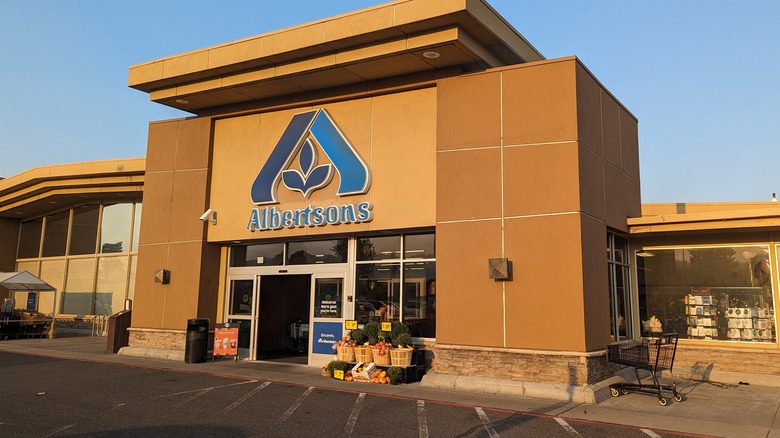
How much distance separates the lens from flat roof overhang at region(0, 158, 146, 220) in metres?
22.1

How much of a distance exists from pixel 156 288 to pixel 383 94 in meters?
8.69

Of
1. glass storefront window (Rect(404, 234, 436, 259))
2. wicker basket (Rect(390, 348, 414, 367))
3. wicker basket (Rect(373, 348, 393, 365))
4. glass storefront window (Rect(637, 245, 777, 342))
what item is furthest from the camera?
glass storefront window (Rect(404, 234, 436, 259))

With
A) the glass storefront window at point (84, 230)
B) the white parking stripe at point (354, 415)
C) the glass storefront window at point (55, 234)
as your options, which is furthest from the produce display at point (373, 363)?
the glass storefront window at point (55, 234)

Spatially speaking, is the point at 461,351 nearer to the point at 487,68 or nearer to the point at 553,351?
the point at 553,351

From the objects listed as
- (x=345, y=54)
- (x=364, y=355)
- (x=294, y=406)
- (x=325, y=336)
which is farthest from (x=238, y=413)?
(x=345, y=54)

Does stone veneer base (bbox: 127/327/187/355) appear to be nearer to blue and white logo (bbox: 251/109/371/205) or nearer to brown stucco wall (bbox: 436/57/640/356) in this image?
blue and white logo (bbox: 251/109/371/205)

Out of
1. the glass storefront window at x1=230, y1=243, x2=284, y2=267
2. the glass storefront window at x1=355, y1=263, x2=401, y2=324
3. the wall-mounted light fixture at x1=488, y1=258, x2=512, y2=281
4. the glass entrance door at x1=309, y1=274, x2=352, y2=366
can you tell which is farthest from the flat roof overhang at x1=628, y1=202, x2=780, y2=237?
the glass storefront window at x1=230, y1=243, x2=284, y2=267

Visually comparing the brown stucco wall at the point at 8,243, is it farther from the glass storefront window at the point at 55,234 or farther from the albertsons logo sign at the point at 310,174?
the albertsons logo sign at the point at 310,174

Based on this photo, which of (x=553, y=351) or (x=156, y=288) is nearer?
(x=553, y=351)

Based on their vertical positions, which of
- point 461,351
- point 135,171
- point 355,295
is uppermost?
point 135,171

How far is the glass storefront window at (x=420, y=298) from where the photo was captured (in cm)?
1273

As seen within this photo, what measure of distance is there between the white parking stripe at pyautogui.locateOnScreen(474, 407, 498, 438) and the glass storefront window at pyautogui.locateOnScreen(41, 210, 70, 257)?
920 inches

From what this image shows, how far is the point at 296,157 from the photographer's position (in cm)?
1489

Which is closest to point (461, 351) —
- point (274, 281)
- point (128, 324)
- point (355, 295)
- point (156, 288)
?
point (355, 295)
